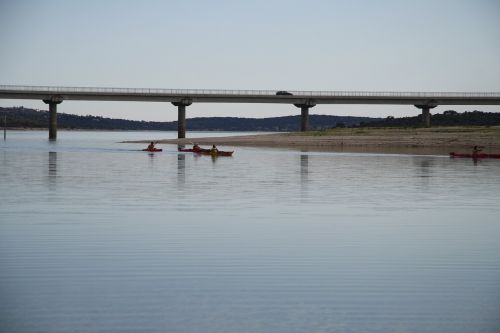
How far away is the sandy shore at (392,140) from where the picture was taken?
109m

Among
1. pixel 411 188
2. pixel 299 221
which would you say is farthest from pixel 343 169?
pixel 299 221

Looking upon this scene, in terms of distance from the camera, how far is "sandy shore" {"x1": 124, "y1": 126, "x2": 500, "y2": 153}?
109 m

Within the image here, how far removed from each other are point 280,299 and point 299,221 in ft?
34.3

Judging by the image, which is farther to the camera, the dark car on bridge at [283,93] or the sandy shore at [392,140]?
the dark car on bridge at [283,93]

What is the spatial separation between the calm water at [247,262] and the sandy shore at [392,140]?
77.7 meters

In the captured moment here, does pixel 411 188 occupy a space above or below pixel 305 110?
below

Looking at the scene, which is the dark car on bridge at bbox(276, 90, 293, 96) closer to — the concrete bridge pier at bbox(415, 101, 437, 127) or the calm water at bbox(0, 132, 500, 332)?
the concrete bridge pier at bbox(415, 101, 437, 127)

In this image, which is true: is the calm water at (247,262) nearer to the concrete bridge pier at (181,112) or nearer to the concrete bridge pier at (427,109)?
the concrete bridge pier at (181,112)

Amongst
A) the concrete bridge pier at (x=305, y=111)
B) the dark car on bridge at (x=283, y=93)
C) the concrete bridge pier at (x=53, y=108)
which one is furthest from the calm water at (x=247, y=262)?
the dark car on bridge at (x=283, y=93)

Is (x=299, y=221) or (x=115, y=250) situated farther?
(x=299, y=221)

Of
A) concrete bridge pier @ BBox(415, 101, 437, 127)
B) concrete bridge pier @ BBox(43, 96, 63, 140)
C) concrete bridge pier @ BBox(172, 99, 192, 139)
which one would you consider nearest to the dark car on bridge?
concrete bridge pier @ BBox(172, 99, 192, 139)

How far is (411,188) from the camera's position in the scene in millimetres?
36719

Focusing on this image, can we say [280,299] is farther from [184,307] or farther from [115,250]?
[115,250]

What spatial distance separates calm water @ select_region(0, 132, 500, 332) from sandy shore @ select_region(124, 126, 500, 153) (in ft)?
255
